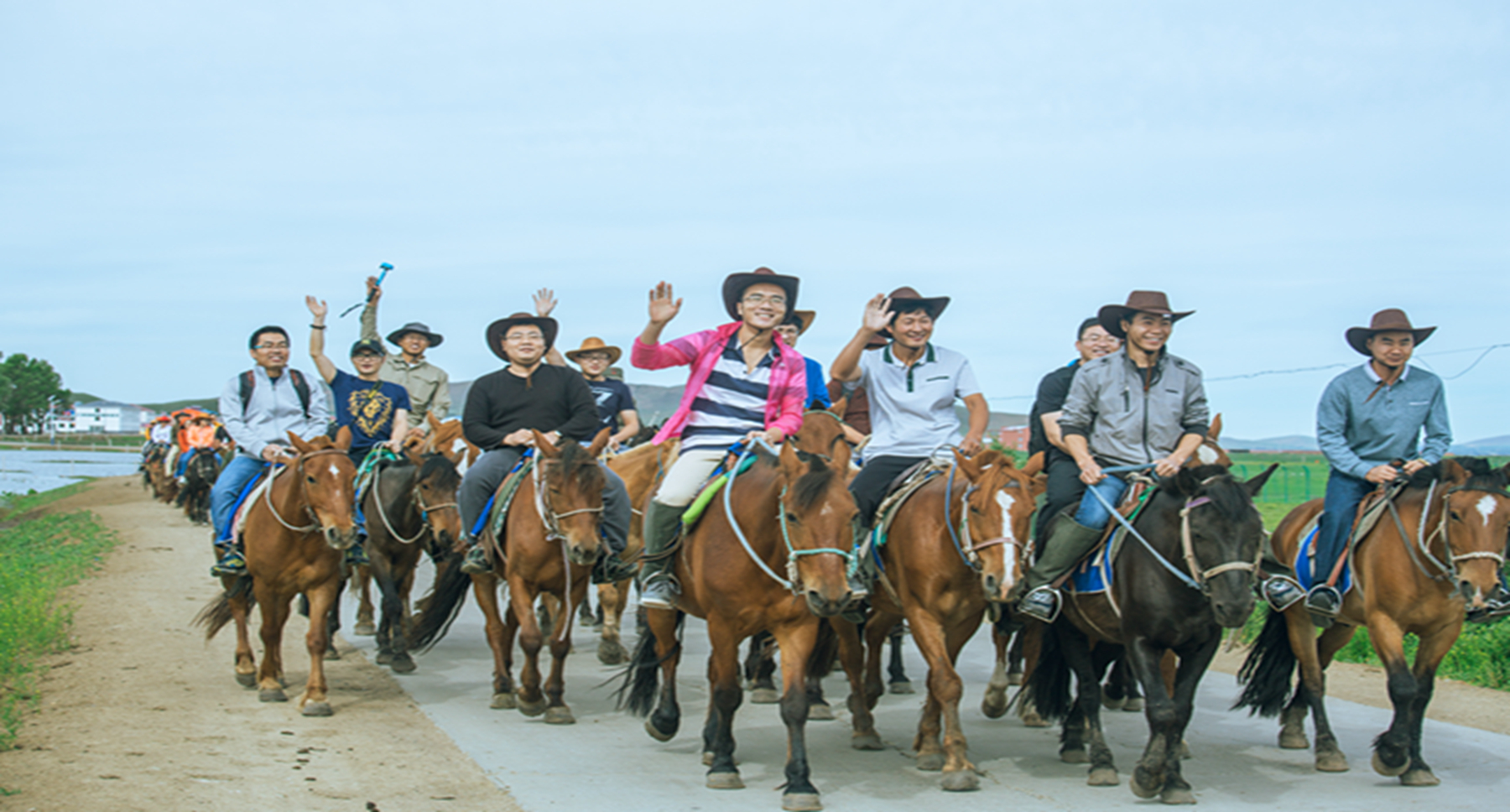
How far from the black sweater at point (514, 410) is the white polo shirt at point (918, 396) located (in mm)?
2506

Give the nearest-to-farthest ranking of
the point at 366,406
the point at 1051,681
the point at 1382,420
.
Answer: the point at 1051,681 → the point at 1382,420 → the point at 366,406

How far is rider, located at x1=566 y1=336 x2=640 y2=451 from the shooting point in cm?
1302

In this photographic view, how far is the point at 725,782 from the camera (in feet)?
22.1

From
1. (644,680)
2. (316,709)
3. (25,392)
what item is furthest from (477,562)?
(25,392)

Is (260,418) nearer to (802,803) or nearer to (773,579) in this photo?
(773,579)

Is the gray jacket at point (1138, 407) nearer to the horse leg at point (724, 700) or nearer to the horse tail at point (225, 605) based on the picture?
the horse leg at point (724, 700)

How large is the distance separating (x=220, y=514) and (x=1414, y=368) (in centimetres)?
885

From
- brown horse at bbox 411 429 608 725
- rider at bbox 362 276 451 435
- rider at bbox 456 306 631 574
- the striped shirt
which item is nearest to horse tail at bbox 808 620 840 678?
the striped shirt

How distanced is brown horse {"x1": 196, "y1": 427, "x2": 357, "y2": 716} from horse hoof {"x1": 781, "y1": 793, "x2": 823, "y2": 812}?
4.01m

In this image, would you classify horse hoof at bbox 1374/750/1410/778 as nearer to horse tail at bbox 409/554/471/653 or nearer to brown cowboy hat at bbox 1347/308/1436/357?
brown cowboy hat at bbox 1347/308/1436/357

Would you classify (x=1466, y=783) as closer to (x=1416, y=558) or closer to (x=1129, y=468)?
(x=1416, y=558)

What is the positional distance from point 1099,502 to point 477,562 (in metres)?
4.54

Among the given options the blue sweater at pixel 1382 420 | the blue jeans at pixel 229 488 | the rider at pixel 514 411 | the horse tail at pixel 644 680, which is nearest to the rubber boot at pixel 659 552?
the horse tail at pixel 644 680

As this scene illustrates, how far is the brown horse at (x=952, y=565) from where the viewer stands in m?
6.68
